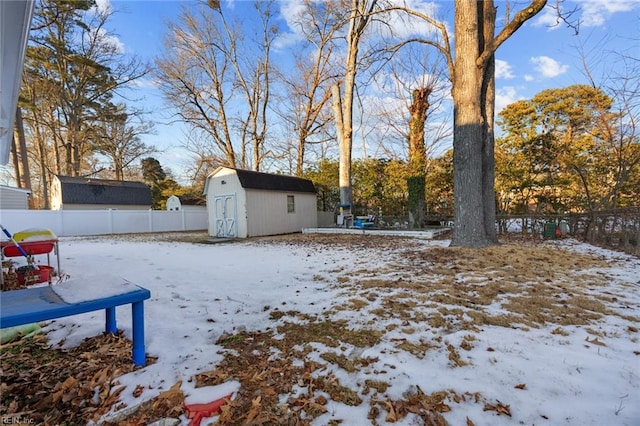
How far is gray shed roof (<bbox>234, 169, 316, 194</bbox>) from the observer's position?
12086 mm

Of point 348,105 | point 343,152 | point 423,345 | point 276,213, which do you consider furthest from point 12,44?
point 348,105

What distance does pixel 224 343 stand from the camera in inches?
98.9

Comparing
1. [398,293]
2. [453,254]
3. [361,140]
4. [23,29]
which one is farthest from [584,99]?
[23,29]

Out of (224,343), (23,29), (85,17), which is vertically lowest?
(224,343)

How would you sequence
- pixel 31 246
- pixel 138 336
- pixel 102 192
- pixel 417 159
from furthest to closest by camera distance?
pixel 102 192 < pixel 417 159 < pixel 31 246 < pixel 138 336

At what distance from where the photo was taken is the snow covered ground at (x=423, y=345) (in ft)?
5.34

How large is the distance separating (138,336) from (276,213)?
1136 cm

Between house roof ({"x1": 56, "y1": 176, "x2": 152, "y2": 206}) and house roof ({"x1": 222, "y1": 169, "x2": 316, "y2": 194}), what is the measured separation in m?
13.7

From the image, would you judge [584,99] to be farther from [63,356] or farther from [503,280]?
[63,356]

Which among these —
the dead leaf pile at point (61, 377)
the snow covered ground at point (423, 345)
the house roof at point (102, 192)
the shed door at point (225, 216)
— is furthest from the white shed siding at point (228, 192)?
the house roof at point (102, 192)

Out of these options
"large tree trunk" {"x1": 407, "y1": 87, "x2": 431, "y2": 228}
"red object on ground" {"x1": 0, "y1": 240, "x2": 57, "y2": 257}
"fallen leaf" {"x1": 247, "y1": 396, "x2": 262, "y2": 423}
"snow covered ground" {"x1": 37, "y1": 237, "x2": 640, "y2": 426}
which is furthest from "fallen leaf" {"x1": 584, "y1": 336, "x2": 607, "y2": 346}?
"large tree trunk" {"x1": 407, "y1": 87, "x2": 431, "y2": 228}

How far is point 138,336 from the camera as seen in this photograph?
2.13 m

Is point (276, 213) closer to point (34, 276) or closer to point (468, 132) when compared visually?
point (468, 132)

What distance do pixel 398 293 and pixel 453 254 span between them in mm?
2948
